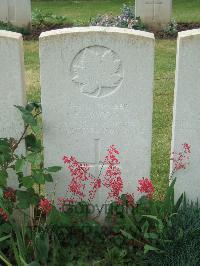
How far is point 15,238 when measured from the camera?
365cm

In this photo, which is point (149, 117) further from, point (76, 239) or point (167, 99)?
point (167, 99)

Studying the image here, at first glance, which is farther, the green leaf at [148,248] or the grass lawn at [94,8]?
the grass lawn at [94,8]

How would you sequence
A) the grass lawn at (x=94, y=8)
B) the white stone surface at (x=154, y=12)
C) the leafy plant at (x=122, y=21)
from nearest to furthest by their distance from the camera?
1. the leafy plant at (x=122, y=21)
2. the white stone surface at (x=154, y=12)
3. the grass lawn at (x=94, y=8)

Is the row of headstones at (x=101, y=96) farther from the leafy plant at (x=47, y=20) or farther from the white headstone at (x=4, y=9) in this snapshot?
the leafy plant at (x=47, y=20)

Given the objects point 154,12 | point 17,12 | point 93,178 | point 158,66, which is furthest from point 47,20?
point 93,178

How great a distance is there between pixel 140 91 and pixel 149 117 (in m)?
0.20

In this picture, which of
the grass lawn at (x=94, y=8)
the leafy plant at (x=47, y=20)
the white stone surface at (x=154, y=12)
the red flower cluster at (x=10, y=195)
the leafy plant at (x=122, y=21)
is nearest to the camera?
the red flower cluster at (x=10, y=195)

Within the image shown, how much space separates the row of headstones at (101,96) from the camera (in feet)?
11.2

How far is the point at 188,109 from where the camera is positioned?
3.57m

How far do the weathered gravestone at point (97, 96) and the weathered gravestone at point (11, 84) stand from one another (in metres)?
0.15

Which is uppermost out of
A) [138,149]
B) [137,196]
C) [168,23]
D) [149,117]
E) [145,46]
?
[168,23]

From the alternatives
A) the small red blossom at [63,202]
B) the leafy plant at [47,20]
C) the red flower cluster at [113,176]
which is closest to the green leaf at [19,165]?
the small red blossom at [63,202]

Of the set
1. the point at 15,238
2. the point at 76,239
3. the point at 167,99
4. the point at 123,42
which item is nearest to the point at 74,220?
the point at 76,239

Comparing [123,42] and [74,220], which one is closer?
[123,42]
